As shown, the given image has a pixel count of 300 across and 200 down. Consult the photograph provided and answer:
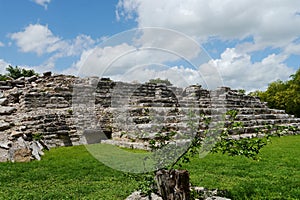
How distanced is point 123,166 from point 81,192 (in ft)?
6.55

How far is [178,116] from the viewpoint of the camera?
13531 millimetres

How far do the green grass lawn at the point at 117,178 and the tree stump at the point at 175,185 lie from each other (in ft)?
4.80

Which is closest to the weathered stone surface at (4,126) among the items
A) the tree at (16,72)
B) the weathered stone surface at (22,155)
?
the weathered stone surface at (22,155)

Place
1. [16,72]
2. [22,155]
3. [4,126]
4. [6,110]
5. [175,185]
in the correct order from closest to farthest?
1. [175,185]
2. [22,155]
3. [4,126]
4. [6,110]
5. [16,72]

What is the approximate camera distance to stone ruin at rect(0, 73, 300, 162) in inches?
427

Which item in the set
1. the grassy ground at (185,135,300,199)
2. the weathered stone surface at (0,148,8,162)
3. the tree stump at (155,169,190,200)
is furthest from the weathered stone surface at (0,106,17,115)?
the tree stump at (155,169,190,200)

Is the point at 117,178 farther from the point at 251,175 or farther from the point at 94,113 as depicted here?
the point at 94,113

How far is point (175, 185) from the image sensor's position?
149 inches

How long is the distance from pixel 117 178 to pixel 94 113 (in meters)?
8.11

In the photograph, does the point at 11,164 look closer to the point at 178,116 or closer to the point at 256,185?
the point at 256,185

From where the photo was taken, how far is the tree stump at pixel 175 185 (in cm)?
375

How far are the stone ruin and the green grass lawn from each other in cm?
137

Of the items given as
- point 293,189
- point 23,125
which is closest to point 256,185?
point 293,189

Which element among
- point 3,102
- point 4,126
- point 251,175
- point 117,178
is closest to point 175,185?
point 117,178
